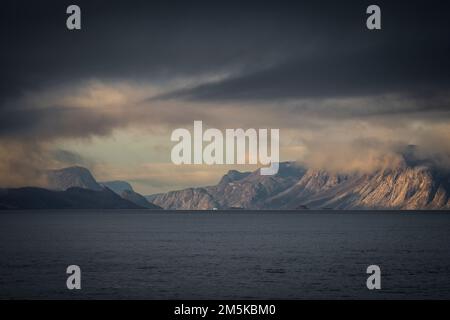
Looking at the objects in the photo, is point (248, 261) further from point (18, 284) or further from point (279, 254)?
point (18, 284)

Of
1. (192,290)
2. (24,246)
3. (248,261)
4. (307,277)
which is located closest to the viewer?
(192,290)

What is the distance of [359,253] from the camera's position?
14200 centimetres

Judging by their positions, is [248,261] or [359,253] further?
[359,253]

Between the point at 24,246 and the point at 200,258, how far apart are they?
203 ft

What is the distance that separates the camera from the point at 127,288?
267ft

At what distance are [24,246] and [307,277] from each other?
9780 cm

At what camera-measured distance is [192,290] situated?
8075cm

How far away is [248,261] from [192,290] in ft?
136
